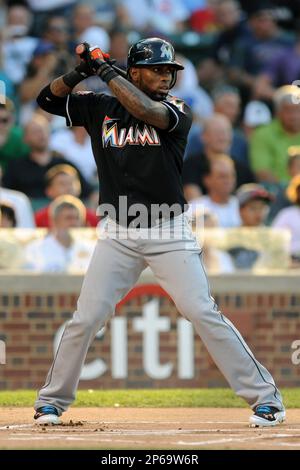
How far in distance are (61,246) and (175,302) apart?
458cm

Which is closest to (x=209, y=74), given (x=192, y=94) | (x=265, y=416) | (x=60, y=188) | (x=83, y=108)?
(x=192, y=94)

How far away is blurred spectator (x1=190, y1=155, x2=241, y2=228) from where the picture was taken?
11.5 m

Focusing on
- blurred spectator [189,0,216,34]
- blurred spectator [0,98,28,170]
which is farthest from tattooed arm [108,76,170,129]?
blurred spectator [189,0,216,34]

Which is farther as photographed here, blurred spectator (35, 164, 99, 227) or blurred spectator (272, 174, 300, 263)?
blurred spectator (35, 164, 99, 227)

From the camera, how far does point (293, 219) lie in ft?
35.9

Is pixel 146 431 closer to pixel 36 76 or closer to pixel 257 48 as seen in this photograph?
pixel 36 76

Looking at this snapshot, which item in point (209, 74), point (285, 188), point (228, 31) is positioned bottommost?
point (285, 188)

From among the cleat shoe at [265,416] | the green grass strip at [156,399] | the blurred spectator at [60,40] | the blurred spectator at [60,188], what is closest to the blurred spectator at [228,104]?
the blurred spectator at [60,40]

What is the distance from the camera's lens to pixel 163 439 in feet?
18.7

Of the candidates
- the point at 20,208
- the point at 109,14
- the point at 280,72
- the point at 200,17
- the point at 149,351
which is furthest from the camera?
the point at 200,17

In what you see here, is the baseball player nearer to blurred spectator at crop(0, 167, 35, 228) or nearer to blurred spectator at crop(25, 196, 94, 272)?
blurred spectator at crop(25, 196, 94, 272)

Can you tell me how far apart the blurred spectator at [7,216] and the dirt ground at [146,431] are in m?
3.78

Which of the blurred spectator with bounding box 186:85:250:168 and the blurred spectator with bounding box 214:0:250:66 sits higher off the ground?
the blurred spectator with bounding box 214:0:250:66

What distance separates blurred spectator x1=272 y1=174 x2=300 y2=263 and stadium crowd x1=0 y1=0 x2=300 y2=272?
0.04ft
